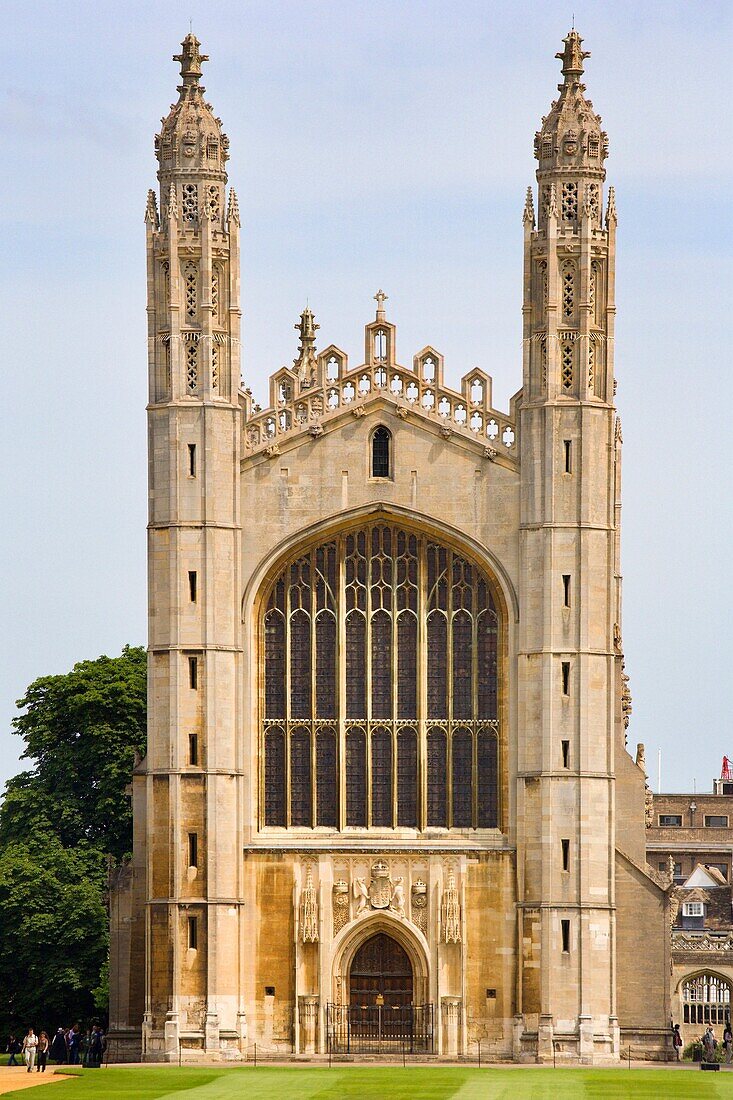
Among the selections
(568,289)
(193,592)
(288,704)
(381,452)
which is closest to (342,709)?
(288,704)

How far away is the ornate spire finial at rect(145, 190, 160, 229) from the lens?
6838 centimetres

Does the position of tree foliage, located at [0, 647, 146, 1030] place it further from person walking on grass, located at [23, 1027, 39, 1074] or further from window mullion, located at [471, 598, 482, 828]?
window mullion, located at [471, 598, 482, 828]

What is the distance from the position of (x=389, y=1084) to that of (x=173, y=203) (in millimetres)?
21852

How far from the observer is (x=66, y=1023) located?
8006cm

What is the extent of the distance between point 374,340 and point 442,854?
12227 millimetres

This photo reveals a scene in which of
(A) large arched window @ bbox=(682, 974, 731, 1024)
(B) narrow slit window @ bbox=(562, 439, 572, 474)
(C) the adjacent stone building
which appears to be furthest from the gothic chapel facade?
(A) large arched window @ bbox=(682, 974, 731, 1024)

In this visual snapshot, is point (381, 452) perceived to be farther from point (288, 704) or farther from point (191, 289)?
point (288, 704)

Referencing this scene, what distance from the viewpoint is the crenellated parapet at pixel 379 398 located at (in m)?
67.6

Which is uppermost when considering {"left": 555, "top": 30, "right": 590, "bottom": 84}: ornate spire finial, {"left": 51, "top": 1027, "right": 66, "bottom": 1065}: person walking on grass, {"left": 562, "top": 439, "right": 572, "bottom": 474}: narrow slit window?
{"left": 555, "top": 30, "right": 590, "bottom": 84}: ornate spire finial

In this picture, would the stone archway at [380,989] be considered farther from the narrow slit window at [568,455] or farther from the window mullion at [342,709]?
the narrow slit window at [568,455]

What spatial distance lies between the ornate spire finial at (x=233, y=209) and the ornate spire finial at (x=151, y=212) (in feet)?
5.73

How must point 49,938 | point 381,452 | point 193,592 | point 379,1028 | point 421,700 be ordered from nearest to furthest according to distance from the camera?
1. point 379,1028
2. point 193,592
3. point 421,700
4. point 381,452
5. point 49,938

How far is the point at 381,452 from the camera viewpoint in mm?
67875

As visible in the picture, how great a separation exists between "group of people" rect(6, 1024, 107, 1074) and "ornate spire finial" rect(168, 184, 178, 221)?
19.1 metres
